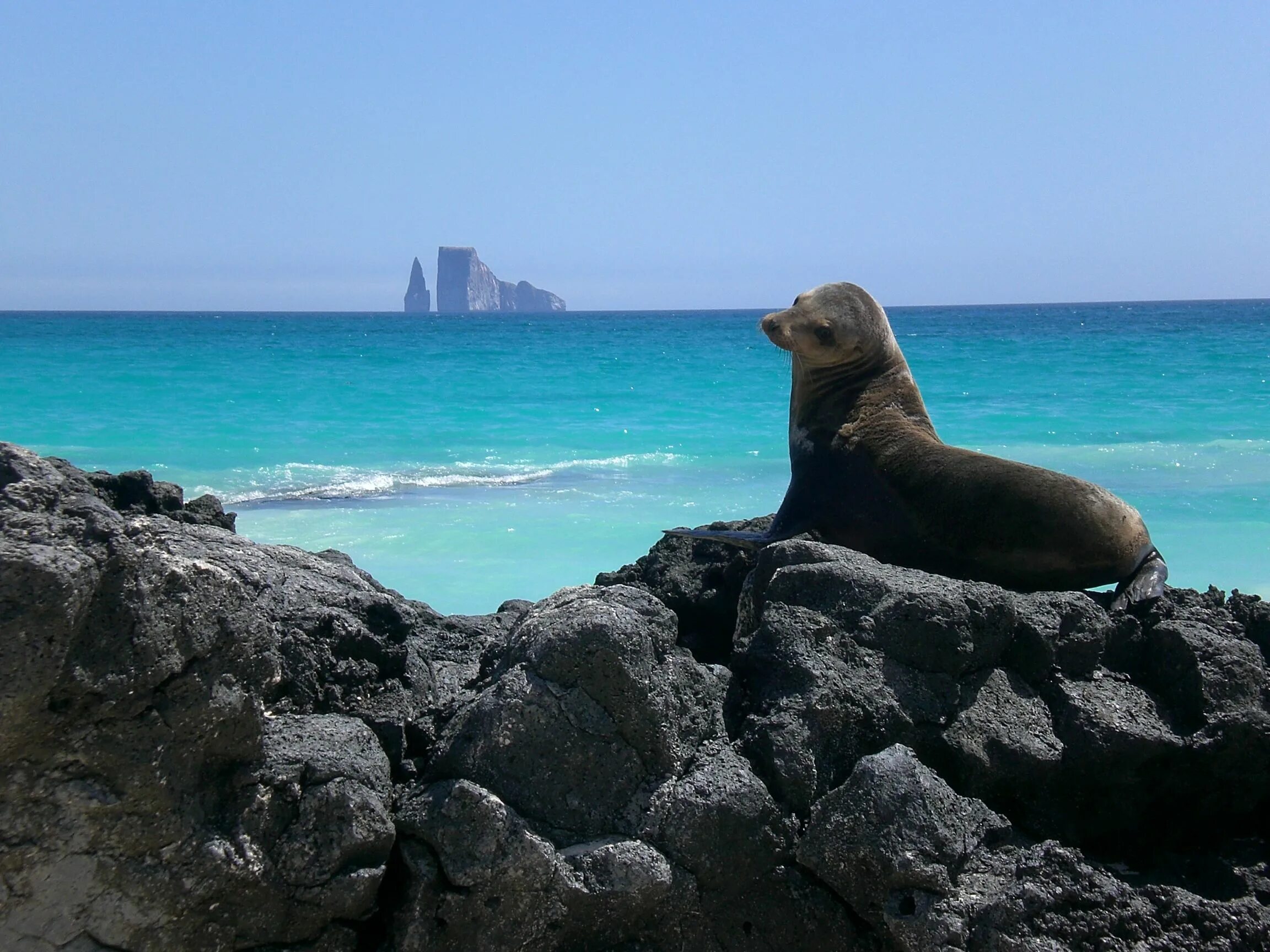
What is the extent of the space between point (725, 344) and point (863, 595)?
36.9 meters

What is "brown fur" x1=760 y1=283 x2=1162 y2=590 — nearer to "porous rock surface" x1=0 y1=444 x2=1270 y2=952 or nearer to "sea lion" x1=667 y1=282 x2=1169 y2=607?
"sea lion" x1=667 y1=282 x2=1169 y2=607

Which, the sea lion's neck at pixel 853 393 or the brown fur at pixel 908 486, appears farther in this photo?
the sea lion's neck at pixel 853 393

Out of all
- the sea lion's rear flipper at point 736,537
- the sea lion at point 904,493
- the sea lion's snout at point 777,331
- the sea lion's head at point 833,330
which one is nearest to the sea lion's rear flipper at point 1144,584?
the sea lion at point 904,493

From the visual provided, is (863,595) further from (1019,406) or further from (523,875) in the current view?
(1019,406)

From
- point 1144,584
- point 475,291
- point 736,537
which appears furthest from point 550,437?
point 475,291

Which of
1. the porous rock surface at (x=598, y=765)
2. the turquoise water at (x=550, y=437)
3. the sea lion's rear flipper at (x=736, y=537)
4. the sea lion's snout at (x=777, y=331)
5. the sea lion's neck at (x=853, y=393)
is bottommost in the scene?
the turquoise water at (x=550, y=437)

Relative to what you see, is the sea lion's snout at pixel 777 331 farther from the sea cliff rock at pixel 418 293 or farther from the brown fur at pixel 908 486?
the sea cliff rock at pixel 418 293

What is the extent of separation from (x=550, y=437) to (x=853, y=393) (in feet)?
35.1

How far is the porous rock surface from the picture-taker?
191cm

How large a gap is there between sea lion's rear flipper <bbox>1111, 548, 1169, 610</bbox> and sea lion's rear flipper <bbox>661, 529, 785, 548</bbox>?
96 cm

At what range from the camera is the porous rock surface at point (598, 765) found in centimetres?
191

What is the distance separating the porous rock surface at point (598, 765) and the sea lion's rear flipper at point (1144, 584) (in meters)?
0.32

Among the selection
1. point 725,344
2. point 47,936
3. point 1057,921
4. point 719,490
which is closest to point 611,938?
point 1057,921

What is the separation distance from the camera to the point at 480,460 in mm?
12922
